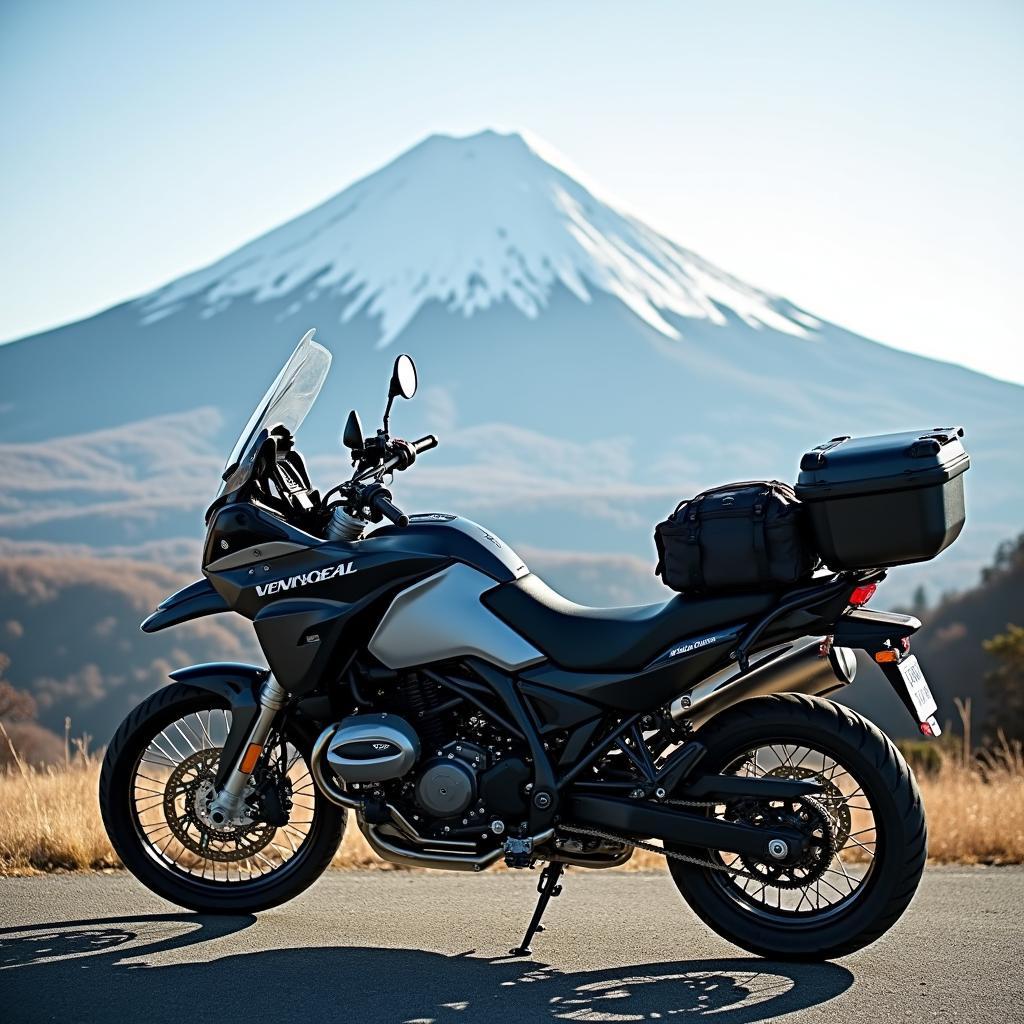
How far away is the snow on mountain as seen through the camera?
176 meters

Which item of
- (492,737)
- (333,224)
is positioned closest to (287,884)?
(492,737)

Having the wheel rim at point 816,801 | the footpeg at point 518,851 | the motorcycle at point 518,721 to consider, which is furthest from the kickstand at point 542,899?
the wheel rim at point 816,801

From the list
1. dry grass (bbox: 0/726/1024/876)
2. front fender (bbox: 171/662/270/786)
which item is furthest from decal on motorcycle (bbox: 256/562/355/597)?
dry grass (bbox: 0/726/1024/876)

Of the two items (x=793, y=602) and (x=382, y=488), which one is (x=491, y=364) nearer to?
(x=382, y=488)

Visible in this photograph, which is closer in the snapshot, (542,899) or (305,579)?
(542,899)

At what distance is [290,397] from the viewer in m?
5.66

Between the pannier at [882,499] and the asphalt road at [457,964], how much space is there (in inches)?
51.0

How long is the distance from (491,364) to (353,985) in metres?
181

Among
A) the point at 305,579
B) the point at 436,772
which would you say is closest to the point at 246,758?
the point at 305,579

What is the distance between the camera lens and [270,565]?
541cm

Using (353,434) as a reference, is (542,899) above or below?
below

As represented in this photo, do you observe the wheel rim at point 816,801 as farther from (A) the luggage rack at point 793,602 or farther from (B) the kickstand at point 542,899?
(B) the kickstand at point 542,899

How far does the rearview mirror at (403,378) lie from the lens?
5.24 metres

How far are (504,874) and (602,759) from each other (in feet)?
5.76
